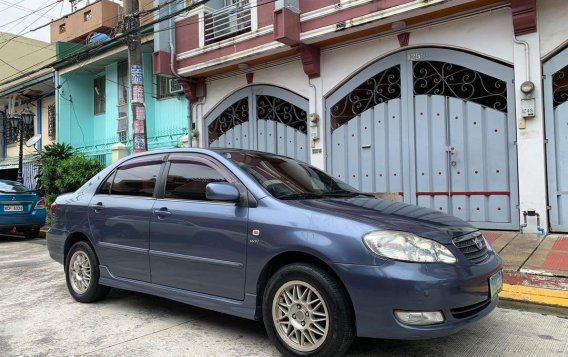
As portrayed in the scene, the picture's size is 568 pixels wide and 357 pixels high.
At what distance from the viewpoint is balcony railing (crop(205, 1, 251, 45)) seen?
11.2 meters

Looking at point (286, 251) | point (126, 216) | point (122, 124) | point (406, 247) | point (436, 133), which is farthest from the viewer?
point (122, 124)

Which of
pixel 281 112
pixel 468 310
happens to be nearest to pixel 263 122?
pixel 281 112

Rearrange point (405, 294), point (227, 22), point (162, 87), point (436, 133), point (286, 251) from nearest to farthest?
point (405, 294) < point (286, 251) < point (436, 133) < point (227, 22) < point (162, 87)

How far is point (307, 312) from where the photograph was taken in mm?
3303

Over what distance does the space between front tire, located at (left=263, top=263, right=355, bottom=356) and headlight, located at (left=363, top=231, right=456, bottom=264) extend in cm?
39

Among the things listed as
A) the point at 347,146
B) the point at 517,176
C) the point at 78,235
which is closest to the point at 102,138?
the point at 347,146

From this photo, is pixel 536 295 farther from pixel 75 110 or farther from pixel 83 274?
pixel 75 110

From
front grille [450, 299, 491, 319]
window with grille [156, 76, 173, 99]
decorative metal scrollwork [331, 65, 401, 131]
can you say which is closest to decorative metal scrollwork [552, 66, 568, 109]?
decorative metal scrollwork [331, 65, 401, 131]

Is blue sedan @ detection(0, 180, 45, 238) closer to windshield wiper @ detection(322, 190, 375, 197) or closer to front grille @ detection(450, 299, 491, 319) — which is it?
windshield wiper @ detection(322, 190, 375, 197)

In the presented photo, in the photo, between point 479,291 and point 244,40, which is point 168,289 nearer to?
point 479,291

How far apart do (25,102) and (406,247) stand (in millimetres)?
22211

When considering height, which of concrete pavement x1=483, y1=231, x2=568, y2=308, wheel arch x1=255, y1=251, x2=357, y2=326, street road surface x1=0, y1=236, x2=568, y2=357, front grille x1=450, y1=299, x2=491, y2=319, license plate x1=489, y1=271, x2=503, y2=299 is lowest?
street road surface x1=0, y1=236, x2=568, y2=357

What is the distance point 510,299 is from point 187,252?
3.33 meters

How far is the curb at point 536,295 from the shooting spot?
464cm
